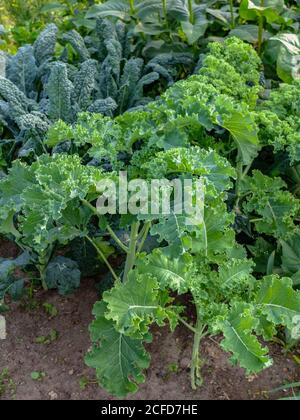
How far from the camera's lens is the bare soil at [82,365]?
2576 mm

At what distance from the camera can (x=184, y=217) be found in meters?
2.13

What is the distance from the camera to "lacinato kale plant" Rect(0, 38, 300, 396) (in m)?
2.21

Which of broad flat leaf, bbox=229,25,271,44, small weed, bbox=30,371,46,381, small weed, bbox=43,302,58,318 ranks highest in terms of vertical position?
broad flat leaf, bbox=229,25,271,44

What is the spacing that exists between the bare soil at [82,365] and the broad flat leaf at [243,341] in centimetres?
49

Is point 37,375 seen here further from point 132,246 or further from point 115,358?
point 132,246

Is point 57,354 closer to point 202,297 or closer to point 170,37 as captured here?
point 202,297

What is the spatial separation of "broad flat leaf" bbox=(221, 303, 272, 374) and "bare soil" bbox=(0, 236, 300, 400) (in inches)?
19.2

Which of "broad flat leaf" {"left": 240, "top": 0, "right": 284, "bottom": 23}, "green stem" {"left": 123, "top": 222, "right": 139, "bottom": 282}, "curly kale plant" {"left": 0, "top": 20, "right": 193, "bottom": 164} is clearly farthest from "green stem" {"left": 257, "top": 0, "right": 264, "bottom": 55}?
"green stem" {"left": 123, "top": 222, "right": 139, "bottom": 282}

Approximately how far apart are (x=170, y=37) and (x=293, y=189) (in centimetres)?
142

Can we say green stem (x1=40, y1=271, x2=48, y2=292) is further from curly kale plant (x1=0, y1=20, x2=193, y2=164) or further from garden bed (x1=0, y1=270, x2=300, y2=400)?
curly kale plant (x1=0, y1=20, x2=193, y2=164)

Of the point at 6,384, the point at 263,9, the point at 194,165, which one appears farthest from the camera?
the point at 263,9

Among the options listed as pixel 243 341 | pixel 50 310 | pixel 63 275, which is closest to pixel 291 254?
pixel 243 341

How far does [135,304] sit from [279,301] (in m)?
0.57
